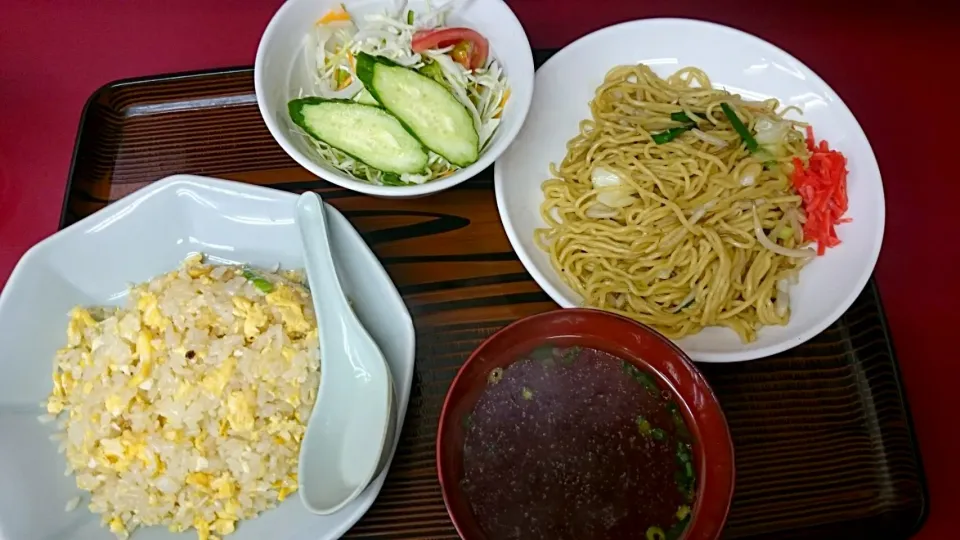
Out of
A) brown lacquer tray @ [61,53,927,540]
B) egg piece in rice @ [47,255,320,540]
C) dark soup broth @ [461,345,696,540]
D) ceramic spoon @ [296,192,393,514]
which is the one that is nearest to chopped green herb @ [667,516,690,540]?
dark soup broth @ [461,345,696,540]

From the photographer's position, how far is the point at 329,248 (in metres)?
1.50

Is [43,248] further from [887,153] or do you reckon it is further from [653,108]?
[887,153]

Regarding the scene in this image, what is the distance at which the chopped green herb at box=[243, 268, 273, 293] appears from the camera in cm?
157

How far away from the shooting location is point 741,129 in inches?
69.2

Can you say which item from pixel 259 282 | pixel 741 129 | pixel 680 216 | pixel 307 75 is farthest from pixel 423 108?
pixel 741 129

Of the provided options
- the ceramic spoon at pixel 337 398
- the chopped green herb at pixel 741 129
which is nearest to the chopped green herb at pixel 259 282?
the ceramic spoon at pixel 337 398

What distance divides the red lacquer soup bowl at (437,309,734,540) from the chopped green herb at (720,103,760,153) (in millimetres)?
734

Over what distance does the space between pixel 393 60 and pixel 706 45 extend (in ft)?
2.88

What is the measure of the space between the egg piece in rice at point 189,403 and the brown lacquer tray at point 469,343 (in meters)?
0.26

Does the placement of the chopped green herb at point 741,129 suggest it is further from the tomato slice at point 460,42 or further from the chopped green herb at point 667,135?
the tomato slice at point 460,42

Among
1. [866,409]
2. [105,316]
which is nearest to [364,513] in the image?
[105,316]

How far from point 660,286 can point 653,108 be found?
1.67 ft

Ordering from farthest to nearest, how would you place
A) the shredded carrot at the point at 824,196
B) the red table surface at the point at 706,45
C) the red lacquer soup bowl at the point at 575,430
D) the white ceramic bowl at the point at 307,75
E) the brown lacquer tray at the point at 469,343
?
the red table surface at the point at 706,45 < the shredded carrot at the point at 824,196 < the white ceramic bowl at the point at 307,75 < the brown lacquer tray at the point at 469,343 < the red lacquer soup bowl at the point at 575,430

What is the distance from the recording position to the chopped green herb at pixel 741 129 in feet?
5.75
